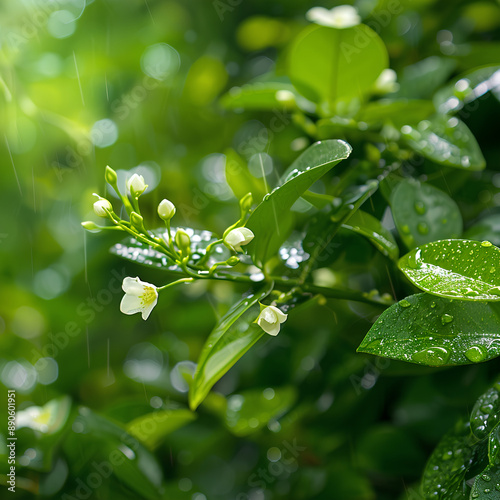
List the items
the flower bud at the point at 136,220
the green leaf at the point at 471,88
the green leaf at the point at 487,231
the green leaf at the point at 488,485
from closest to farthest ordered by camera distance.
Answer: the green leaf at the point at 488,485 → the flower bud at the point at 136,220 → the green leaf at the point at 487,231 → the green leaf at the point at 471,88

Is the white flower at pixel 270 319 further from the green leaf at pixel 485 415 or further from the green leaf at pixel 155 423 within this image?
the green leaf at pixel 155 423

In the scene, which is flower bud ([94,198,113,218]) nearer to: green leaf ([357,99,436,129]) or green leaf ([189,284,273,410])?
green leaf ([189,284,273,410])

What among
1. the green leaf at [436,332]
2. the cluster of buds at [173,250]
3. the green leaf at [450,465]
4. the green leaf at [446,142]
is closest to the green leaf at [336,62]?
the green leaf at [446,142]

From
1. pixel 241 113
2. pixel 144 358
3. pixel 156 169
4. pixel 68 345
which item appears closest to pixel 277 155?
pixel 241 113

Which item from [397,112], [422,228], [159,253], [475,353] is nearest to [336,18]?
[397,112]

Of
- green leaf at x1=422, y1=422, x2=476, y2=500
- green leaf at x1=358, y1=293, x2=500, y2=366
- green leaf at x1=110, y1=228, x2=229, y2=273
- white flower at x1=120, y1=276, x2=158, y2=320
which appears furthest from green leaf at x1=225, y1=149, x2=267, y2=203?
green leaf at x1=422, y1=422, x2=476, y2=500
